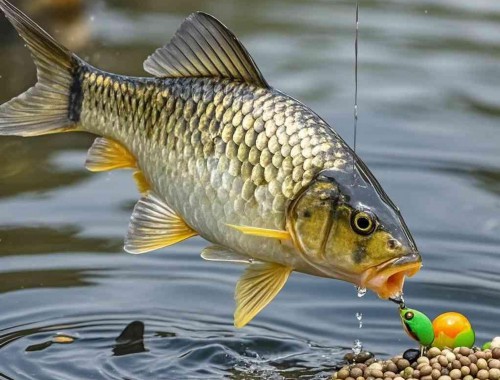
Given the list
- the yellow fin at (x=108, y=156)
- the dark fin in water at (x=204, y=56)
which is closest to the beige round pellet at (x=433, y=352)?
the dark fin in water at (x=204, y=56)

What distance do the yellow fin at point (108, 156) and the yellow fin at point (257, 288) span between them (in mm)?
528

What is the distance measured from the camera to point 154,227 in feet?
14.2

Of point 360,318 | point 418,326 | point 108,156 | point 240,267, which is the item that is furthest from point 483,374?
point 240,267

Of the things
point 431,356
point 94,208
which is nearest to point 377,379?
point 431,356

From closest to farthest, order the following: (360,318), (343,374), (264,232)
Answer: (264,232)
(343,374)
(360,318)

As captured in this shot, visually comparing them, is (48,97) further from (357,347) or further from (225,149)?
(357,347)

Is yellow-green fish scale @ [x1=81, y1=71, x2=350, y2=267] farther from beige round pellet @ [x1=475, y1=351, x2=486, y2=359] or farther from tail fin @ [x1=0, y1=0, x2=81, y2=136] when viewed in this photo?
beige round pellet @ [x1=475, y1=351, x2=486, y2=359]

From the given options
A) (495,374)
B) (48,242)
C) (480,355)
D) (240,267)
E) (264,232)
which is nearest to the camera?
(264,232)

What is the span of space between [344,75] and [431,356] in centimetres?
461

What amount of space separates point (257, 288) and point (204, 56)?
0.71 metres

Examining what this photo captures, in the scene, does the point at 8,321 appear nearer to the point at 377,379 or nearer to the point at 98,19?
the point at 377,379

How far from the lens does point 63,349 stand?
4.90 metres

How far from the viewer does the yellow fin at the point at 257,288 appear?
4.20 m

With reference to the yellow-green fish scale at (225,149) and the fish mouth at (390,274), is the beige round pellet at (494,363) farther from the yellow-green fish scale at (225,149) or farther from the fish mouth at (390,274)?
the yellow-green fish scale at (225,149)
